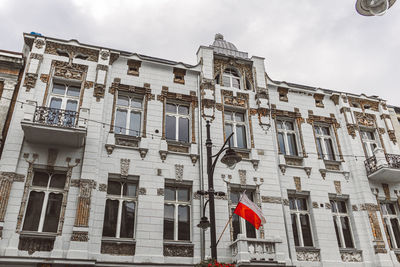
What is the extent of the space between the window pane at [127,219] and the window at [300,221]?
6.47 metres

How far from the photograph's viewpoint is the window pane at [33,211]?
36.9 feet

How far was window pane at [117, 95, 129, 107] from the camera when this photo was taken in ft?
48.4

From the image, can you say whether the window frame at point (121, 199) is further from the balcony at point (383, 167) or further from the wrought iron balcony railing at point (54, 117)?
the balcony at point (383, 167)

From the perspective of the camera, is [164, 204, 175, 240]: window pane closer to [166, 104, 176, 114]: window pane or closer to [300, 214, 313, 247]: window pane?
[166, 104, 176, 114]: window pane

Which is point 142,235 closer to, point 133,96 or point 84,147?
point 84,147

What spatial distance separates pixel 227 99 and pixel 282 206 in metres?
5.36

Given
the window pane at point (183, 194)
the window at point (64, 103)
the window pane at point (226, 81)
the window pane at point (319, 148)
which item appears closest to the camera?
the window at point (64, 103)

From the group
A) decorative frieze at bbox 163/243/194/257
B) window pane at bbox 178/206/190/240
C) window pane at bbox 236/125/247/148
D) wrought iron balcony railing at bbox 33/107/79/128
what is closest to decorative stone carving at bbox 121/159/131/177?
wrought iron balcony railing at bbox 33/107/79/128

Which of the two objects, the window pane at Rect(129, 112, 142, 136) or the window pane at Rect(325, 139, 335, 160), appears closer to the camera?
the window pane at Rect(129, 112, 142, 136)

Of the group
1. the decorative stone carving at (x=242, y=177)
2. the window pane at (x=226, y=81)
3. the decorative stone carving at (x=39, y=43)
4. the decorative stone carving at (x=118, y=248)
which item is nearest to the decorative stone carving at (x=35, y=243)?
the decorative stone carving at (x=118, y=248)

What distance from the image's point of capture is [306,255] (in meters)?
13.5

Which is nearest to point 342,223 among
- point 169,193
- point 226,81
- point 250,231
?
point 250,231

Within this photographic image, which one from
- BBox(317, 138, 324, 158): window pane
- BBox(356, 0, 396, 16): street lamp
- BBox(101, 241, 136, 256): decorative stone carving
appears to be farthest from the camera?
BBox(317, 138, 324, 158): window pane

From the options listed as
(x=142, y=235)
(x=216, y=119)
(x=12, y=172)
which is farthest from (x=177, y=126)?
(x=12, y=172)
